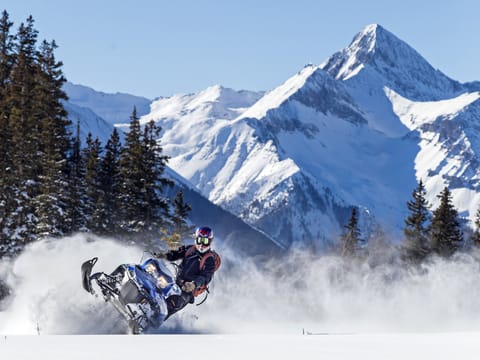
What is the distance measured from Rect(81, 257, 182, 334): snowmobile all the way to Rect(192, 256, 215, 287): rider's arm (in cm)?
59

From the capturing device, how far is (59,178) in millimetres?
33938

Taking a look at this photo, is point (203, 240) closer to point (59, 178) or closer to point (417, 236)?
point (59, 178)

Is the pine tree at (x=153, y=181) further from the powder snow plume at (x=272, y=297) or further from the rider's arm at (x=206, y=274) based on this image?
the rider's arm at (x=206, y=274)

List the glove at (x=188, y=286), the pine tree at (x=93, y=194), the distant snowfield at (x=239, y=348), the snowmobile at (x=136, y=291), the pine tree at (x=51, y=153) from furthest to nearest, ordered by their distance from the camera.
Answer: the pine tree at (x=93, y=194)
the pine tree at (x=51, y=153)
the glove at (x=188, y=286)
the snowmobile at (x=136, y=291)
the distant snowfield at (x=239, y=348)

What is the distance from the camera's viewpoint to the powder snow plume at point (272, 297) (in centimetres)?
1769

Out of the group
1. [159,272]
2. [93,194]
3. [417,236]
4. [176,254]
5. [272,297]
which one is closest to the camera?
[159,272]

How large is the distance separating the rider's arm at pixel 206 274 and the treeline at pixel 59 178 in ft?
60.4

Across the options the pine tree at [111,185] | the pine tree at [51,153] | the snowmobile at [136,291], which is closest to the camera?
the snowmobile at [136,291]

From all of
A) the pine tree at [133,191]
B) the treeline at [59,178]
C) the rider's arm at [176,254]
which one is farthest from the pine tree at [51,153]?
the rider's arm at [176,254]

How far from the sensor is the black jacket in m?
15.6

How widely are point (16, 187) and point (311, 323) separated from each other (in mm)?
17126

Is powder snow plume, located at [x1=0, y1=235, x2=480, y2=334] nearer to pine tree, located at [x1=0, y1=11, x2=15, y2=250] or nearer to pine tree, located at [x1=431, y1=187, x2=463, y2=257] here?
pine tree, located at [x1=0, y1=11, x2=15, y2=250]

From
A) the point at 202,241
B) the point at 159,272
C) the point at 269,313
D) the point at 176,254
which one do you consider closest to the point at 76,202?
the point at 269,313

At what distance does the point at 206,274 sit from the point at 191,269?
1.12ft
